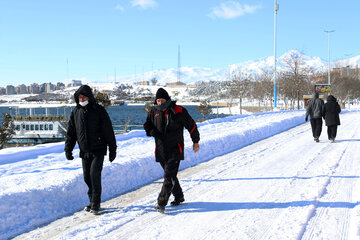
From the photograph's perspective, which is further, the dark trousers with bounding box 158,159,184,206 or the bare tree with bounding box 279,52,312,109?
the bare tree with bounding box 279,52,312,109

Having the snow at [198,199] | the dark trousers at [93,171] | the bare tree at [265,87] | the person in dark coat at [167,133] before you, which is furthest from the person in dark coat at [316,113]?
the bare tree at [265,87]

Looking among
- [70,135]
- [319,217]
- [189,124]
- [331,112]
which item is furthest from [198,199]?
[331,112]

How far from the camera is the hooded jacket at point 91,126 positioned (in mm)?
5262

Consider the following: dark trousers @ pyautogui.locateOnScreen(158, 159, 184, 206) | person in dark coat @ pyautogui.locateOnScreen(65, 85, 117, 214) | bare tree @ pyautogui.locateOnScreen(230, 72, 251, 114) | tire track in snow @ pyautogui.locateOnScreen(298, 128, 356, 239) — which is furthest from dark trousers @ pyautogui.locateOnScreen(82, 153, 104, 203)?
bare tree @ pyautogui.locateOnScreen(230, 72, 251, 114)

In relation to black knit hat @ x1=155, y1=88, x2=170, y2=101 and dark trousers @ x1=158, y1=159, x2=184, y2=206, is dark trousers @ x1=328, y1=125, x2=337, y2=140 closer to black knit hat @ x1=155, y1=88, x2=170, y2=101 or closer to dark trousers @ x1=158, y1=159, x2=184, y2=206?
dark trousers @ x1=158, y1=159, x2=184, y2=206

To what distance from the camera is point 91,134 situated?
17.3 feet

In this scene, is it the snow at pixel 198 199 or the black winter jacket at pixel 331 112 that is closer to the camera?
the snow at pixel 198 199

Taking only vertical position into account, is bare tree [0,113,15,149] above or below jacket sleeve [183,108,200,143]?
below

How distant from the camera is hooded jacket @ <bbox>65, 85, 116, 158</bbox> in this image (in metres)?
5.26

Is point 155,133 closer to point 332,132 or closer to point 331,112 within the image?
point 332,132

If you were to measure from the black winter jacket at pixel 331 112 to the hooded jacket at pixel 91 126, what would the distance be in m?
10.6

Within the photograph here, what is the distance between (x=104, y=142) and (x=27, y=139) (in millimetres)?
45628

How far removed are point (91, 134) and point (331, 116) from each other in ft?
36.0

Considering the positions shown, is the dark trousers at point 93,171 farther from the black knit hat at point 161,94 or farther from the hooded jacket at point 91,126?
the black knit hat at point 161,94
